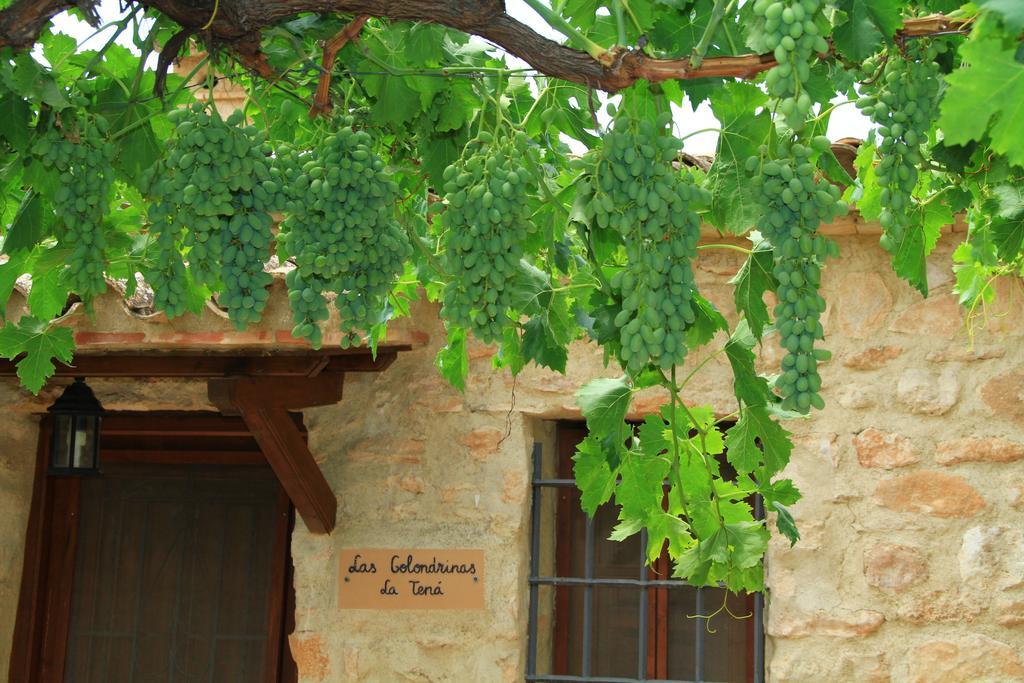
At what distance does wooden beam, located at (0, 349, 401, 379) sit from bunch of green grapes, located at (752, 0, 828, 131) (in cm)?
256

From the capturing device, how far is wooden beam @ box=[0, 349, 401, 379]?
12.9 feet

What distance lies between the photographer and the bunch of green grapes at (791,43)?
1490mm

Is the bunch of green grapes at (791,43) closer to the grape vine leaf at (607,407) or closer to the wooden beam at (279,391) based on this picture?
the grape vine leaf at (607,407)

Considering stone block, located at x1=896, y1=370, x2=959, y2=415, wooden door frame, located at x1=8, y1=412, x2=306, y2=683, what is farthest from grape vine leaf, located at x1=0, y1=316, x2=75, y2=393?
stone block, located at x1=896, y1=370, x2=959, y2=415

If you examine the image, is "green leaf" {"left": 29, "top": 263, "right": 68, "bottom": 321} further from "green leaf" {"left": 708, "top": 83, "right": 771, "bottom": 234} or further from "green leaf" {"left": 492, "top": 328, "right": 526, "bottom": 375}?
"green leaf" {"left": 708, "top": 83, "right": 771, "bottom": 234}

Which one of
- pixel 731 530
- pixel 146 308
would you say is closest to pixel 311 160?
pixel 731 530

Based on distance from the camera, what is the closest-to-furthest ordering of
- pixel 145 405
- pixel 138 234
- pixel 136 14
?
1. pixel 136 14
2. pixel 138 234
3. pixel 145 405

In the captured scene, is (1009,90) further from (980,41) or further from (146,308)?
(146,308)

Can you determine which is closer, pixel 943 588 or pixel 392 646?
pixel 943 588

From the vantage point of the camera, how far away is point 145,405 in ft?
14.9

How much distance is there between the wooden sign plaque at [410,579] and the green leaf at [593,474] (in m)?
1.44

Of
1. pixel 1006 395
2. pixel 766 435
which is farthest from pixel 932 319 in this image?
pixel 766 435

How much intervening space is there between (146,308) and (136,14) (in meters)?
1.71

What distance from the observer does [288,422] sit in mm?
3879
